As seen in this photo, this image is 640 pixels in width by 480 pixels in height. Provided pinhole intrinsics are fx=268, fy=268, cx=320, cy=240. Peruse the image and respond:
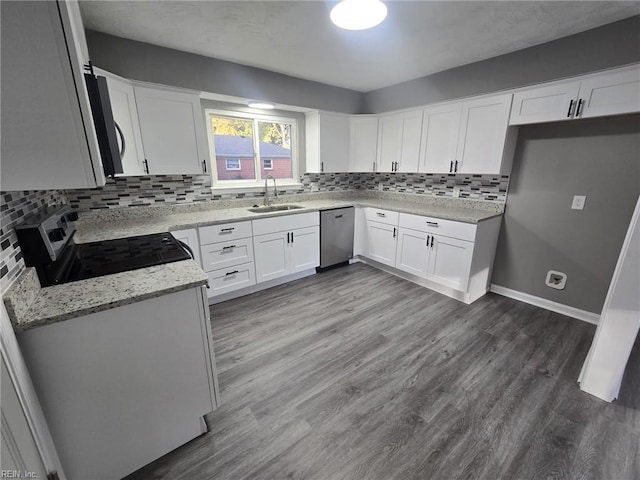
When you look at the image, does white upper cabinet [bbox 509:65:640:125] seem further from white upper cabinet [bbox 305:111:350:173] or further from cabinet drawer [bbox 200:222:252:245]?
cabinet drawer [bbox 200:222:252:245]

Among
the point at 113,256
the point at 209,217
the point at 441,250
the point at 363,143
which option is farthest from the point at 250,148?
the point at 441,250

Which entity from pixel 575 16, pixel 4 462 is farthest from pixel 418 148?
pixel 4 462

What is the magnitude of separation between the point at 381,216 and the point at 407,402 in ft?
7.40

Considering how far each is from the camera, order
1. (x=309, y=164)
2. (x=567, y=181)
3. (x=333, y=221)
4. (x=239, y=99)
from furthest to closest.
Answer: (x=309, y=164)
(x=333, y=221)
(x=239, y=99)
(x=567, y=181)

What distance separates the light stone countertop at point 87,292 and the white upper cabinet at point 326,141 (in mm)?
2668

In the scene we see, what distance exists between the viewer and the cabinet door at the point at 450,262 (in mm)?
2728

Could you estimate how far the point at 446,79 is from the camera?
9.77 ft

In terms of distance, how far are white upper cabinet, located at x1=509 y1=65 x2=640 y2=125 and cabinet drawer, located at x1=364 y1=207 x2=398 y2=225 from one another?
1.46 m

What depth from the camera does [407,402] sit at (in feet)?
5.50

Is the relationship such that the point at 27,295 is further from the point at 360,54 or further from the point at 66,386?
the point at 360,54

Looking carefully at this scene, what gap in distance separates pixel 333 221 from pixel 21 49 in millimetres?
2939

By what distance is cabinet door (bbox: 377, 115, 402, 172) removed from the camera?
3.48 meters

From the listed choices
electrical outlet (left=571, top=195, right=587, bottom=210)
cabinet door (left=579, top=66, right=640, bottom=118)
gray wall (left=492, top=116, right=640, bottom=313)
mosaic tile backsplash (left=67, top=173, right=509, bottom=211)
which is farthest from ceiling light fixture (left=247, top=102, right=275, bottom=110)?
electrical outlet (left=571, top=195, right=587, bottom=210)

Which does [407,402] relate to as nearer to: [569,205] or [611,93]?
[569,205]
